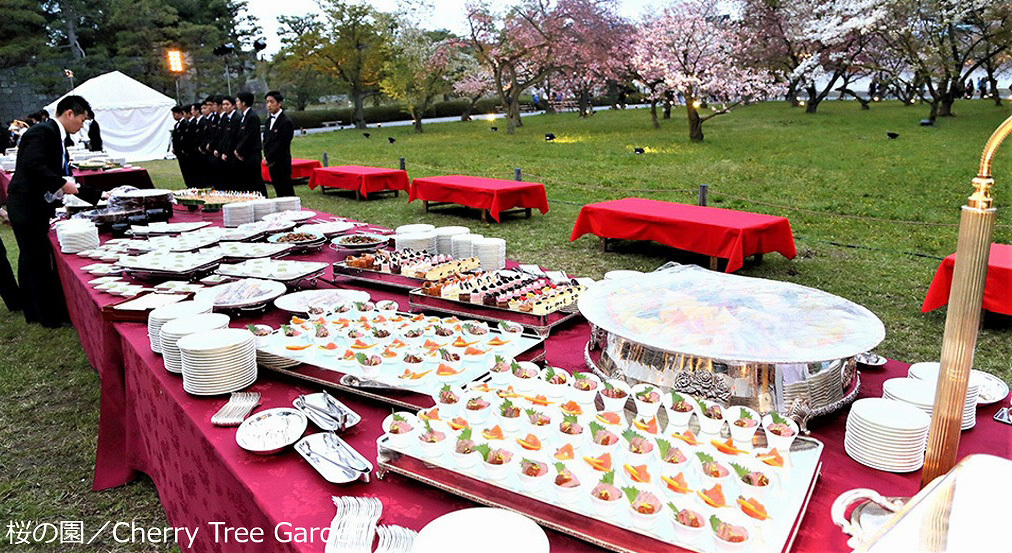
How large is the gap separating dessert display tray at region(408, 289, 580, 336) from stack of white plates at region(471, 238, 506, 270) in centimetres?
49

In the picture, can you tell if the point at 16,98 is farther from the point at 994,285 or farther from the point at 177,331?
the point at 994,285

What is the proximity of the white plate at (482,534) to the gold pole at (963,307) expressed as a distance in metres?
0.63

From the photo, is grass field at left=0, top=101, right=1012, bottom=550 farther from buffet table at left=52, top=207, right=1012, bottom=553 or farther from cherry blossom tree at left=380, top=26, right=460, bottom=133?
cherry blossom tree at left=380, top=26, right=460, bottom=133

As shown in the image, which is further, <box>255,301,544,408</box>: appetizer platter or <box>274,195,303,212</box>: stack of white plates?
<box>274,195,303,212</box>: stack of white plates

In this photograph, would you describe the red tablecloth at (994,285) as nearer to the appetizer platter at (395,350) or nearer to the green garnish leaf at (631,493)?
the appetizer platter at (395,350)

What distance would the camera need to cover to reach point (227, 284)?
8.02ft

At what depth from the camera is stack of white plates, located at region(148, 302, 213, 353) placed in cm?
193

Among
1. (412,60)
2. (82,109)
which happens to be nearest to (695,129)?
(412,60)

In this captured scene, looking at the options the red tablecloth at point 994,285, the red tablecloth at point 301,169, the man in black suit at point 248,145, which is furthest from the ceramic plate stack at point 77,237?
the red tablecloth at point 301,169

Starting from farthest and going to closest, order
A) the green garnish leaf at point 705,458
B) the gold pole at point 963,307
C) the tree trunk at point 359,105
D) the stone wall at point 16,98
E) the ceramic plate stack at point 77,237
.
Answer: the tree trunk at point 359,105 → the stone wall at point 16,98 → the ceramic plate stack at point 77,237 → the green garnish leaf at point 705,458 → the gold pole at point 963,307

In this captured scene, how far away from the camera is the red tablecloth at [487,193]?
6.78 metres

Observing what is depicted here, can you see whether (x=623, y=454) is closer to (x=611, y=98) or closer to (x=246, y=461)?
(x=246, y=461)

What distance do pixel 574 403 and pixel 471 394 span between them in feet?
0.75

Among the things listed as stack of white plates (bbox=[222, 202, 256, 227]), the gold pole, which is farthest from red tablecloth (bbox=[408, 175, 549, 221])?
the gold pole
